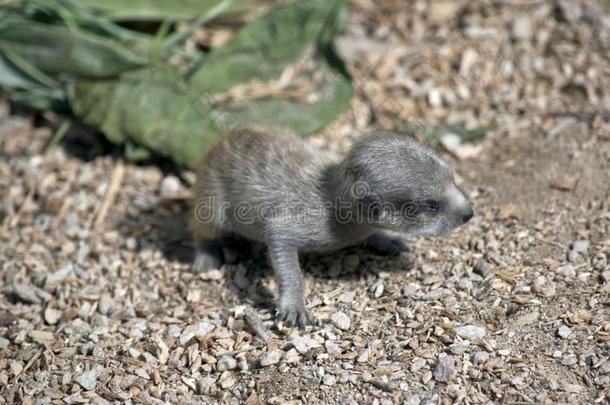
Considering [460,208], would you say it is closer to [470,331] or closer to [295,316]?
[470,331]

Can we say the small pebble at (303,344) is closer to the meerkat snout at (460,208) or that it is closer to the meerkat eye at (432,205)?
the meerkat eye at (432,205)

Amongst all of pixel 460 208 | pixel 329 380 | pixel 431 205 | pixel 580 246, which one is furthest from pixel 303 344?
pixel 580 246

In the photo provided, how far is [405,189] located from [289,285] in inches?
39.8

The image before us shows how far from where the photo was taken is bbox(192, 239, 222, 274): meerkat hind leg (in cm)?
603

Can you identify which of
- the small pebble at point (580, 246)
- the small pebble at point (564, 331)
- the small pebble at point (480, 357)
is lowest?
the small pebble at point (480, 357)

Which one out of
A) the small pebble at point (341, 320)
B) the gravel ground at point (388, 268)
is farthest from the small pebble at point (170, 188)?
the small pebble at point (341, 320)

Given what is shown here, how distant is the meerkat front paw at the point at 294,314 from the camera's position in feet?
17.0

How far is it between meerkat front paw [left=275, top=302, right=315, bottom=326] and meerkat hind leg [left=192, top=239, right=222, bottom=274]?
0.96m

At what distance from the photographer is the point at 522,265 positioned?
5363 millimetres

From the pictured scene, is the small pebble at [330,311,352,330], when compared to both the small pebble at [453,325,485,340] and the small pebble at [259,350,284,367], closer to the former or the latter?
the small pebble at [259,350,284,367]

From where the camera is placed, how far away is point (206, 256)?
6.09 m

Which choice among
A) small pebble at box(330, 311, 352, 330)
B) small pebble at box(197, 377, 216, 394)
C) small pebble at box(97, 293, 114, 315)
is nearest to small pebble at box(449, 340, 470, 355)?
small pebble at box(330, 311, 352, 330)

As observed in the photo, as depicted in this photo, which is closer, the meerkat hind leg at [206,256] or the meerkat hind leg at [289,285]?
the meerkat hind leg at [289,285]

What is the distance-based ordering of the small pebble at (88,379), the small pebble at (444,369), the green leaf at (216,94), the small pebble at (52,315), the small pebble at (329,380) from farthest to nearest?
1. the green leaf at (216,94)
2. the small pebble at (52,315)
3. the small pebble at (88,379)
4. the small pebble at (329,380)
5. the small pebble at (444,369)
